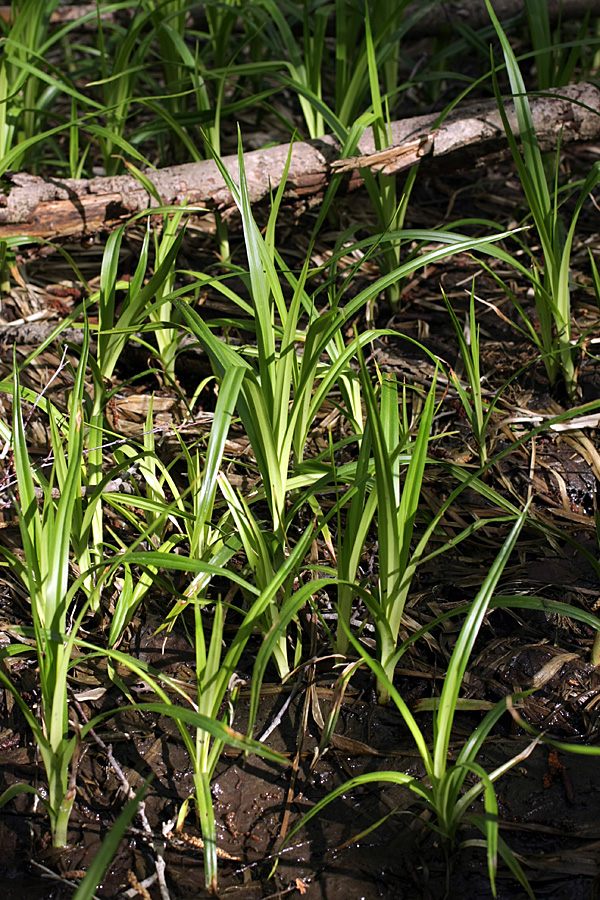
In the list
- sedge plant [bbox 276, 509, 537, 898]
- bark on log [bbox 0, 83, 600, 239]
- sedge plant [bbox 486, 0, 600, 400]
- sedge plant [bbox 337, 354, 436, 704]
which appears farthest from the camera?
bark on log [bbox 0, 83, 600, 239]

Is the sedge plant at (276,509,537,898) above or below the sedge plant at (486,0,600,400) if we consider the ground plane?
below

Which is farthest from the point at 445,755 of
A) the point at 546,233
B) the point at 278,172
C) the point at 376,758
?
the point at 278,172

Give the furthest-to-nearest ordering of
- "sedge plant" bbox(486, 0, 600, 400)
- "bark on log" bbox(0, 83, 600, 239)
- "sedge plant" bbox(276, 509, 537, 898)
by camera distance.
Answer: "bark on log" bbox(0, 83, 600, 239)
"sedge plant" bbox(486, 0, 600, 400)
"sedge plant" bbox(276, 509, 537, 898)

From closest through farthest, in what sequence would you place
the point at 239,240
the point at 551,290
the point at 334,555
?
the point at 334,555, the point at 551,290, the point at 239,240

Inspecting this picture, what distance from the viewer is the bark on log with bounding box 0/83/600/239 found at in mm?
2162

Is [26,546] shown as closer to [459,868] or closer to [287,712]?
[287,712]

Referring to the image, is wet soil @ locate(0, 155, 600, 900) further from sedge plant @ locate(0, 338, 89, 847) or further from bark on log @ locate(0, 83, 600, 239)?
bark on log @ locate(0, 83, 600, 239)

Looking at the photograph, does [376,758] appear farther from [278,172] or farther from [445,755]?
[278,172]

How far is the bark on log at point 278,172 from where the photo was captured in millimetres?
2162

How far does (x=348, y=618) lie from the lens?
4.58 feet

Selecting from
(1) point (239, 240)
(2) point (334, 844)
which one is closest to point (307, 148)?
(1) point (239, 240)

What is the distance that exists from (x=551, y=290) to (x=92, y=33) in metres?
2.67

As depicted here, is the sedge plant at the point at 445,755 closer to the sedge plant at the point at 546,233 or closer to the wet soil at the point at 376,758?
the wet soil at the point at 376,758

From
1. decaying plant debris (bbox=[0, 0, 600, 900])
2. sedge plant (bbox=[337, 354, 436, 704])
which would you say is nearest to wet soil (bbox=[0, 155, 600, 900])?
decaying plant debris (bbox=[0, 0, 600, 900])
